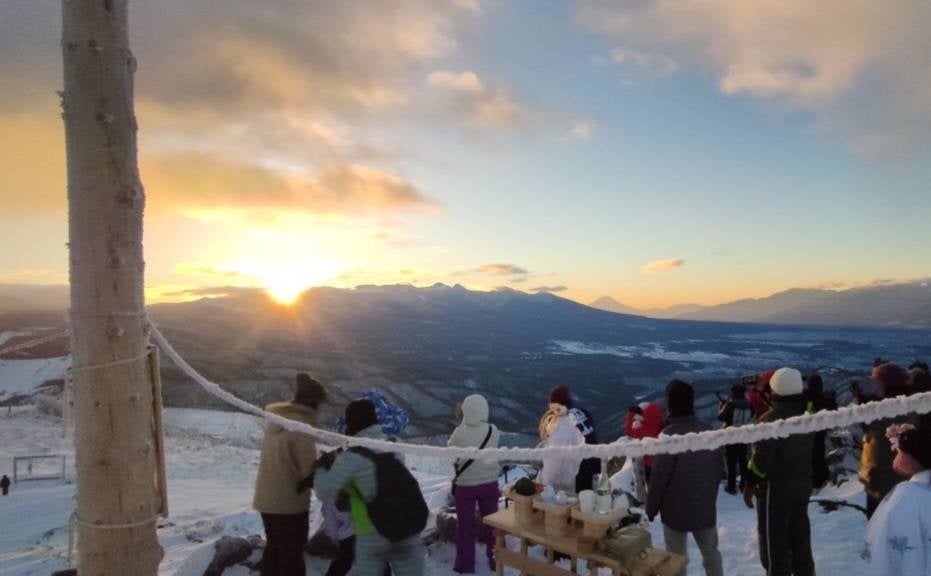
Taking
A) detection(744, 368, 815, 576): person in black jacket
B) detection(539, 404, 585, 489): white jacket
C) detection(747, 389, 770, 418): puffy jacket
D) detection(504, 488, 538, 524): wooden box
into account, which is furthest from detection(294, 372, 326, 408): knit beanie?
detection(747, 389, 770, 418): puffy jacket

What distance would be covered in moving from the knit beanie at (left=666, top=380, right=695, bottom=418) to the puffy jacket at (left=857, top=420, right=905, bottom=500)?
190cm

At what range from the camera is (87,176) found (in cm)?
235

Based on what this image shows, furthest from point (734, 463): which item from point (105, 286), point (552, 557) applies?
point (105, 286)

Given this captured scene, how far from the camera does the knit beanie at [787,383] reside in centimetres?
460

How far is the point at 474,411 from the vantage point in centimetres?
566

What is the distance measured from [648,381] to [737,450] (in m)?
66.2

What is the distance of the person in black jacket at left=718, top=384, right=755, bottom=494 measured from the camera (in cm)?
866

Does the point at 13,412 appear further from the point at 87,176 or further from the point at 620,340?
the point at 620,340

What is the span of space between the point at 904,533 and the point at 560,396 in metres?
3.94

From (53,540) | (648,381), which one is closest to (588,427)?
(53,540)

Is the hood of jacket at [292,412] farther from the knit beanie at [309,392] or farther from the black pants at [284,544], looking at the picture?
the black pants at [284,544]

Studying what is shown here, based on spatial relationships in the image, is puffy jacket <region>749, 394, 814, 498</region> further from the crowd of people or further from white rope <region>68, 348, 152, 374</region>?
white rope <region>68, 348, 152, 374</region>

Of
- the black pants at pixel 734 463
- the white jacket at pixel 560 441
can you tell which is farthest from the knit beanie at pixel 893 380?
the black pants at pixel 734 463

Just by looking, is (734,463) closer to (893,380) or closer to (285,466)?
(893,380)
